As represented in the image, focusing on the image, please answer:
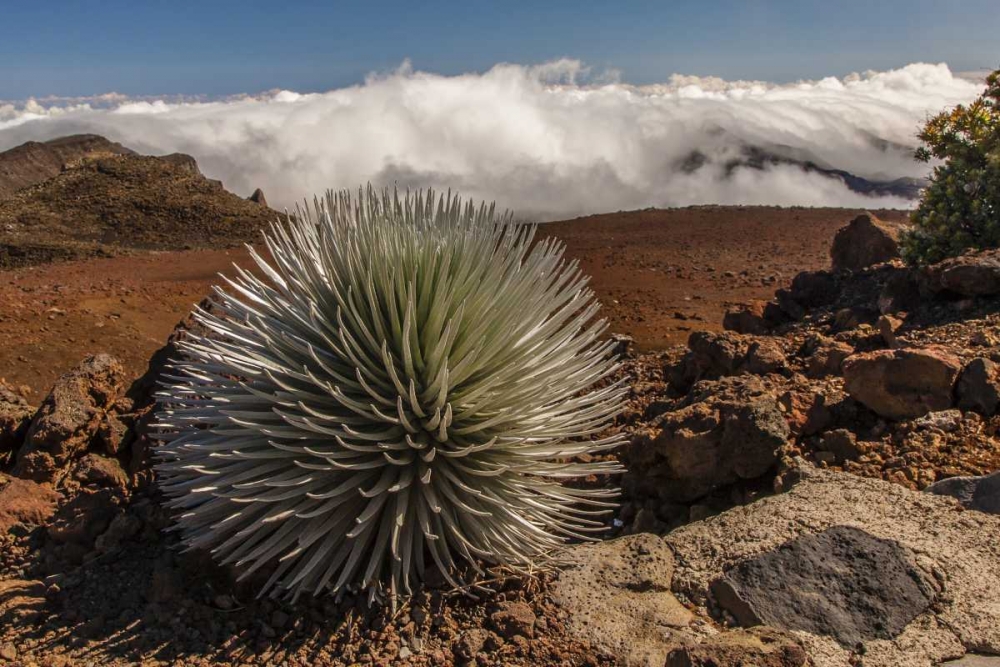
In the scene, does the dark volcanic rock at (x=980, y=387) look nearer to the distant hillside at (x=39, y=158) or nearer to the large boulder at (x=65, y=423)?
the large boulder at (x=65, y=423)

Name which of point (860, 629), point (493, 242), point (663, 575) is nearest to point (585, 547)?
point (663, 575)

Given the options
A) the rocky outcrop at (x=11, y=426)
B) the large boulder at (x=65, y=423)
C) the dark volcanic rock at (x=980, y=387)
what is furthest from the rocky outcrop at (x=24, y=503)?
the dark volcanic rock at (x=980, y=387)

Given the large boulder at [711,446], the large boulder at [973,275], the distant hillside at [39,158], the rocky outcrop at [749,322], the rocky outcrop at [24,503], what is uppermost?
the distant hillside at [39,158]

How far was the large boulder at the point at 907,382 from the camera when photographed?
3027mm

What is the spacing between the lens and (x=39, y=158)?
36.6m

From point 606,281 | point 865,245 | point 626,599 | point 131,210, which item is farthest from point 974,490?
point 131,210

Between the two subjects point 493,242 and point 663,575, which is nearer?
point 663,575

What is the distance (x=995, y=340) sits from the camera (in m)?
3.46

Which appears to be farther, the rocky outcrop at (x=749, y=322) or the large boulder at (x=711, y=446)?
the rocky outcrop at (x=749, y=322)

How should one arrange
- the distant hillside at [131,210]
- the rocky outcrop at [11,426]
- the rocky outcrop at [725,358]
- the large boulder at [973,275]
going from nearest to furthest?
the rocky outcrop at [11,426]
the rocky outcrop at [725,358]
the large boulder at [973,275]
the distant hillside at [131,210]

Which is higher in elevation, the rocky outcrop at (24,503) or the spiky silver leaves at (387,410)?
the spiky silver leaves at (387,410)

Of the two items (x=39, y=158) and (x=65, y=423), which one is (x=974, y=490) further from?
(x=39, y=158)

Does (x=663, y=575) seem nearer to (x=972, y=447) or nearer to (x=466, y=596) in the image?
(x=466, y=596)

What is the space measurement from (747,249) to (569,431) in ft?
32.2
